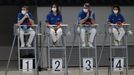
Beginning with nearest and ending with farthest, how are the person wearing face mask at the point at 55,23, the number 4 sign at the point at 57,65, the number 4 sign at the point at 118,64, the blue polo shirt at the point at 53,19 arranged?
the number 4 sign at the point at 57,65 < the person wearing face mask at the point at 55,23 < the number 4 sign at the point at 118,64 < the blue polo shirt at the point at 53,19

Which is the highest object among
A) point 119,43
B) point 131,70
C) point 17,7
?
point 17,7

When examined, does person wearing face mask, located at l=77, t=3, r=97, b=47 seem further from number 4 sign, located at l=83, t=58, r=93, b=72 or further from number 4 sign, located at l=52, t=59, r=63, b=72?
number 4 sign, located at l=52, t=59, r=63, b=72

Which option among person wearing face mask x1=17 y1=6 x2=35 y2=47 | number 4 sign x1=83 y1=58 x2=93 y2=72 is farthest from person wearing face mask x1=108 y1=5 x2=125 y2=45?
person wearing face mask x1=17 y1=6 x2=35 y2=47

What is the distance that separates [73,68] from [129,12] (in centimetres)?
314

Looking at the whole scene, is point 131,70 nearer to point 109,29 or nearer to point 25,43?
point 109,29

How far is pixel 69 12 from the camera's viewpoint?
17.5m
